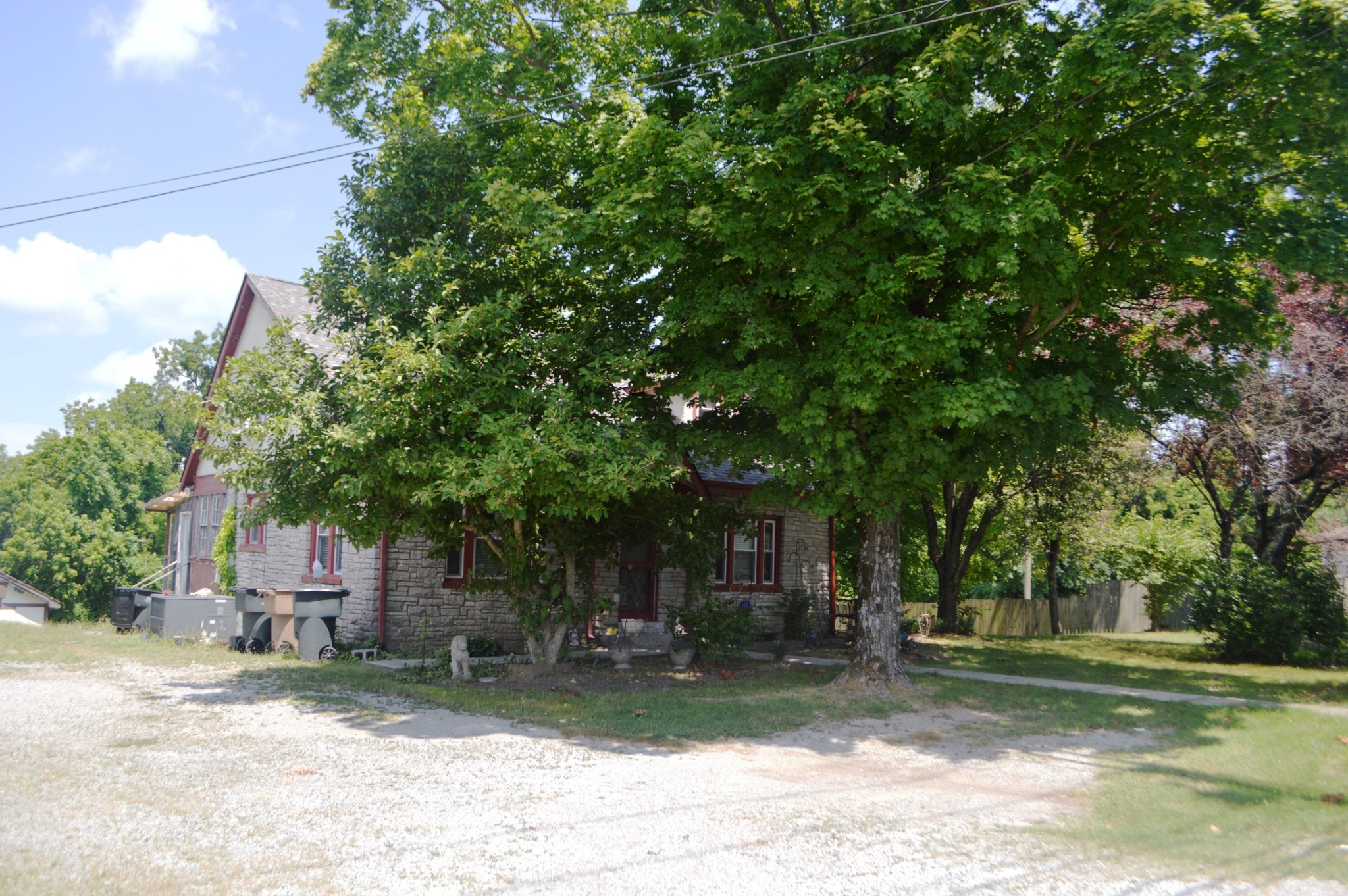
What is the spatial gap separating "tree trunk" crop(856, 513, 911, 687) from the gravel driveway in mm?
2122

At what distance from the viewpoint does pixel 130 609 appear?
19.1 meters

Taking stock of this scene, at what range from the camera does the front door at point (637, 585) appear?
18.2 metres

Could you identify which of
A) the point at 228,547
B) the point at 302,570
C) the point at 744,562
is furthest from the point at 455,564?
the point at 228,547

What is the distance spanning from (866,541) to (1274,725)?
5235 millimetres

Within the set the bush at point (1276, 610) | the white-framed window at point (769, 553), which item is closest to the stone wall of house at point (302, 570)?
the white-framed window at point (769, 553)

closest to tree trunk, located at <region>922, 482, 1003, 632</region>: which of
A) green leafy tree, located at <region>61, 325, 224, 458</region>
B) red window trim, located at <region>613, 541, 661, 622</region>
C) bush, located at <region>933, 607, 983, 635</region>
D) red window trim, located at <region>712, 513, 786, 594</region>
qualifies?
bush, located at <region>933, 607, 983, 635</region>

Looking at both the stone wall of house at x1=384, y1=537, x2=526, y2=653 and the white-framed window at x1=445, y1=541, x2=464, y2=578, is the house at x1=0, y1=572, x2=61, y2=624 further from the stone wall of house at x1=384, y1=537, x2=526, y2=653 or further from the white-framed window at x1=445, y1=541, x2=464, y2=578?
the white-framed window at x1=445, y1=541, x2=464, y2=578

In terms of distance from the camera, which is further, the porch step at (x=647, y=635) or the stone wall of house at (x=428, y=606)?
the porch step at (x=647, y=635)

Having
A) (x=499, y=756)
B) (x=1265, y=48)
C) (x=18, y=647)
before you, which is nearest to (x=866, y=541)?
(x=499, y=756)

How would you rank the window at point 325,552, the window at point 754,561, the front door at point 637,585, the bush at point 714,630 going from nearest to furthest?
the bush at point 714,630
the window at point 325,552
the front door at point 637,585
the window at point 754,561

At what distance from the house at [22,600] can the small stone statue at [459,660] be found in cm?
2247

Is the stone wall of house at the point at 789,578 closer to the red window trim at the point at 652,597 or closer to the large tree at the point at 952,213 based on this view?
the red window trim at the point at 652,597

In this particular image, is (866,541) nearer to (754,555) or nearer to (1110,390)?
(1110,390)

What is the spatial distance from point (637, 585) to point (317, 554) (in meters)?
6.26
